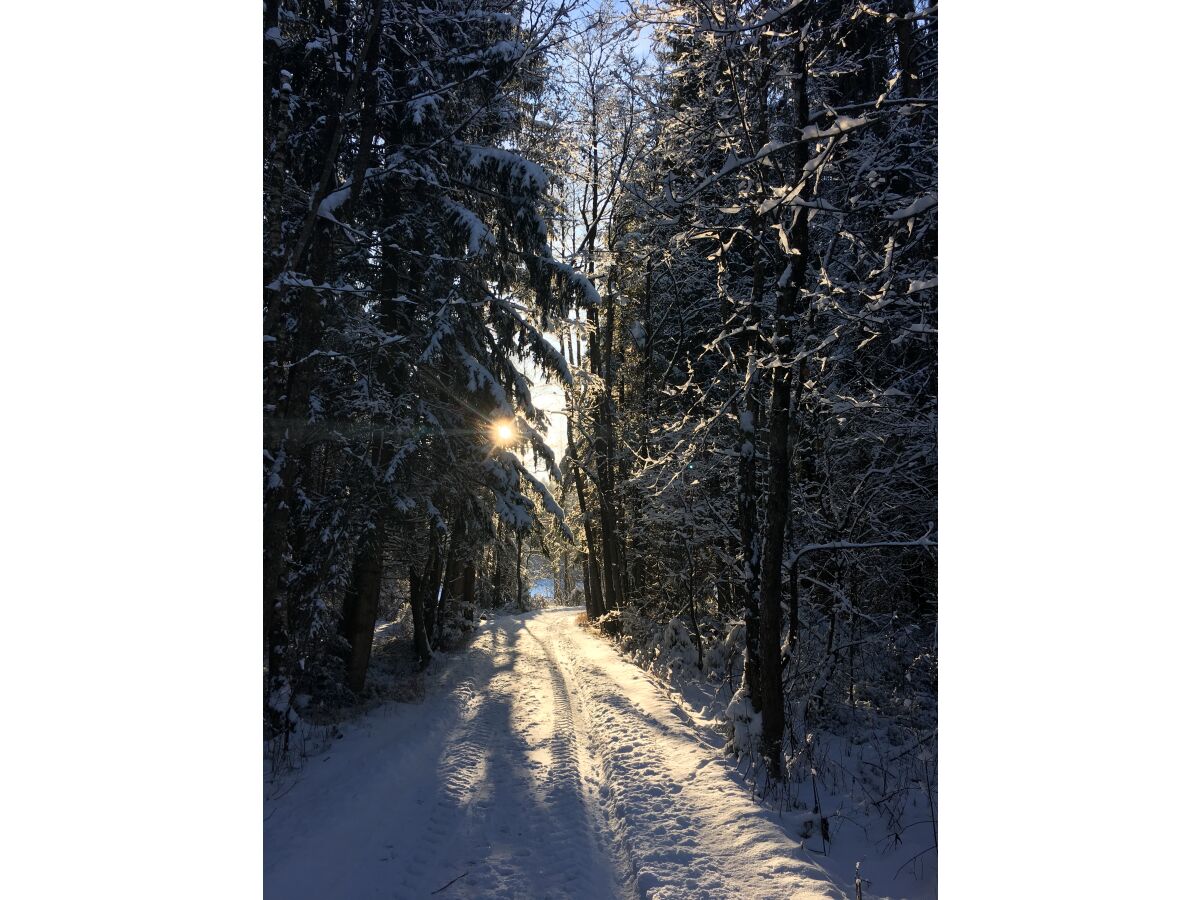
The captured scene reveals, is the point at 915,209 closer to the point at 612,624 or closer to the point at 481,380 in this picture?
the point at 481,380

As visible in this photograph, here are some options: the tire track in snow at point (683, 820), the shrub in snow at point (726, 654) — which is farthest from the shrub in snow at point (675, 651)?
the tire track in snow at point (683, 820)

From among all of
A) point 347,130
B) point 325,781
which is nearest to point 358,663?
point 325,781

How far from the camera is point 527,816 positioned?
5.01m

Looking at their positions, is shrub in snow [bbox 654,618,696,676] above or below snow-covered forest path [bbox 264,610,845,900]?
below

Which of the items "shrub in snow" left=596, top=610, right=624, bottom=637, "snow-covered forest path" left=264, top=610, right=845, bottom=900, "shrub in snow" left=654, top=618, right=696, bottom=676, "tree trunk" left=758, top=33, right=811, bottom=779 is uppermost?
"tree trunk" left=758, top=33, right=811, bottom=779

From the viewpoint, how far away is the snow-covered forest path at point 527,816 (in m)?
3.95

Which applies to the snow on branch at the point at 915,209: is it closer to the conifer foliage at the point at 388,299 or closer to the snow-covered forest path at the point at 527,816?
the snow-covered forest path at the point at 527,816

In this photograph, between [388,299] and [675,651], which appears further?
[675,651]

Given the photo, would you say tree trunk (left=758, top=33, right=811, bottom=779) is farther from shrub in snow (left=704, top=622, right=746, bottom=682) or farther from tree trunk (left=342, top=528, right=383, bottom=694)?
tree trunk (left=342, top=528, right=383, bottom=694)

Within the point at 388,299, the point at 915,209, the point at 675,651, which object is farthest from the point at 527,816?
the point at 675,651

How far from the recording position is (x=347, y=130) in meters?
7.24

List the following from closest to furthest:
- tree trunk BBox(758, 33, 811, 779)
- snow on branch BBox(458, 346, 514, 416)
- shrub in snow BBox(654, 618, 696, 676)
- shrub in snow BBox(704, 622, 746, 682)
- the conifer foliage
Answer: tree trunk BBox(758, 33, 811, 779) < the conifer foliage < shrub in snow BBox(704, 622, 746, 682) < snow on branch BBox(458, 346, 514, 416) < shrub in snow BBox(654, 618, 696, 676)

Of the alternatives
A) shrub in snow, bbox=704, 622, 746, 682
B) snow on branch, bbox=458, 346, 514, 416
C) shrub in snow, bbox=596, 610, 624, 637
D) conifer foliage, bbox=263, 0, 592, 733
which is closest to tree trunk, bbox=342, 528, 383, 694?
conifer foliage, bbox=263, 0, 592, 733

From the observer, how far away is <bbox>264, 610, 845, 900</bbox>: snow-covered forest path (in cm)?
395
